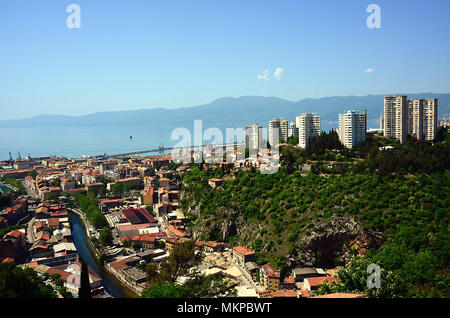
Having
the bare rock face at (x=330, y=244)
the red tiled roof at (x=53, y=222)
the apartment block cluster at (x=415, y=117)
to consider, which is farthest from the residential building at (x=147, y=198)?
the apartment block cluster at (x=415, y=117)

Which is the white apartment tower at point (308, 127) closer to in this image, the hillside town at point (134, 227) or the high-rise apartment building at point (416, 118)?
the hillside town at point (134, 227)

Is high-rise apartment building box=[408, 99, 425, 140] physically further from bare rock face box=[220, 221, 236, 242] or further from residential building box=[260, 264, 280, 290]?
residential building box=[260, 264, 280, 290]

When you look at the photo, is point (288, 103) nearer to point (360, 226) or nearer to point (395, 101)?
point (395, 101)

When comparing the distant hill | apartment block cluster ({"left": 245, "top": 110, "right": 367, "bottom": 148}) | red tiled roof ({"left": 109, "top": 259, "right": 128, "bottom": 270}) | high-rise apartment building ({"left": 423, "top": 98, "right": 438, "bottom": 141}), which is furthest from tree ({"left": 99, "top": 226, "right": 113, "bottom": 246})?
the distant hill

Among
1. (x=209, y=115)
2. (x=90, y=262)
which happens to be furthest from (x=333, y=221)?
(x=209, y=115)

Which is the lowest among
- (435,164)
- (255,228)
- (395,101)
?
(255,228)

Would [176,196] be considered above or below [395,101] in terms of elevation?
below

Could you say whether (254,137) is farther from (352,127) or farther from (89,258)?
(89,258)
